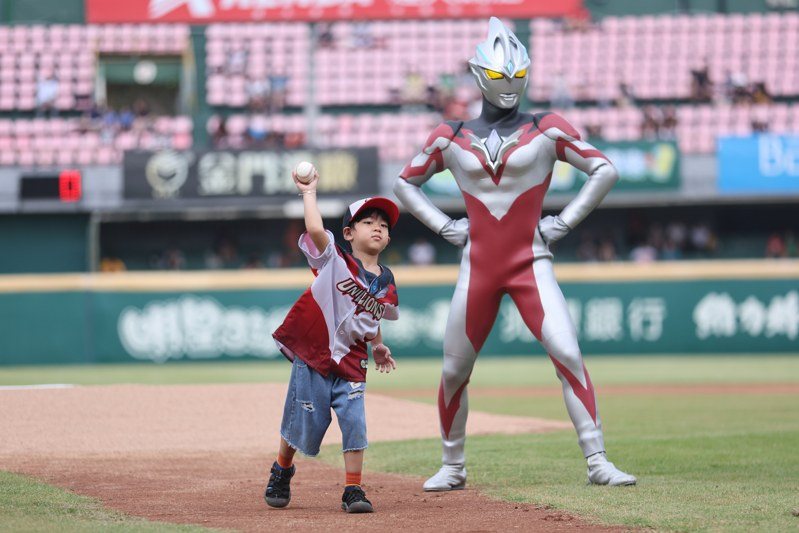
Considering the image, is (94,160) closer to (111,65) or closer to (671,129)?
(111,65)

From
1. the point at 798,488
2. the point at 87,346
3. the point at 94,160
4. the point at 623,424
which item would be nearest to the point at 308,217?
the point at 798,488

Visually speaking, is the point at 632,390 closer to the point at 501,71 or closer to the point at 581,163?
the point at 581,163

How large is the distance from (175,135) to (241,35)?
3.37 meters

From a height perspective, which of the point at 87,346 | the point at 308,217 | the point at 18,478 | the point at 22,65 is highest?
the point at 22,65

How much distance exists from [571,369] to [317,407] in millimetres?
1505

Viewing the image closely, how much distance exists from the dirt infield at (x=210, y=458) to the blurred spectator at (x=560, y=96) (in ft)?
51.5

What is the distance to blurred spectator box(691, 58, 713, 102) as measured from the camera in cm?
2680

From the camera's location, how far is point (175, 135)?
2547 cm

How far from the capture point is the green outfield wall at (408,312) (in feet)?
67.1

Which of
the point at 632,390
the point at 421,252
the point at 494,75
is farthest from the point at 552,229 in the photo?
the point at 421,252

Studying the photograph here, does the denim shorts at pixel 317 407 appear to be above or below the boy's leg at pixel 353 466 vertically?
above

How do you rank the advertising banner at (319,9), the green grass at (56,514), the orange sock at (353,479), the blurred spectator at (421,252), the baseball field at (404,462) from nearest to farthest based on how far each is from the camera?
the green grass at (56,514) < the baseball field at (404,462) < the orange sock at (353,479) < the advertising banner at (319,9) < the blurred spectator at (421,252)

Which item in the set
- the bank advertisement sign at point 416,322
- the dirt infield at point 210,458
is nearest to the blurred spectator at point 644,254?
the bank advertisement sign at point 416,322

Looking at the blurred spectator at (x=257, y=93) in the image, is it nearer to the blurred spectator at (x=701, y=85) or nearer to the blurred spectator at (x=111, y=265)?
the blurred spectator at (x=111, y=265)
